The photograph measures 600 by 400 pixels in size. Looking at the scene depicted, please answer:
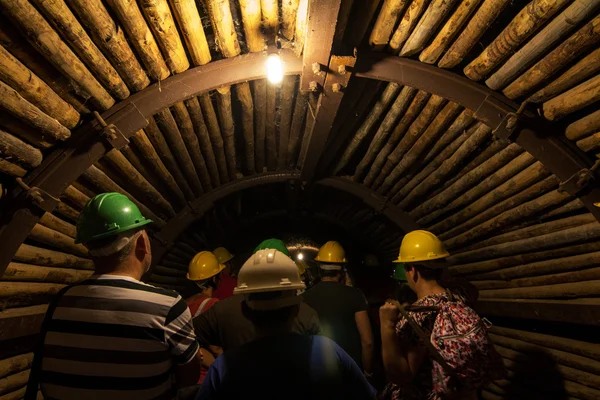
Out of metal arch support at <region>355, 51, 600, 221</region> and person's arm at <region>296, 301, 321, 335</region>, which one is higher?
metal arch support at <region>355, 51, 600, 221</region>

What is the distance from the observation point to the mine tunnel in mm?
2568

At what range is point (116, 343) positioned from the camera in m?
1.72

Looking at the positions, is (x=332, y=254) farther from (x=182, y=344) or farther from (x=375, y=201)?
(x=182, y=344)

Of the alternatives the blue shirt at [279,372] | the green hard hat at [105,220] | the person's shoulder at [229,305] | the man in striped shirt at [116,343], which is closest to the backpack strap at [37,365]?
the man in striped shirt at [116,343]

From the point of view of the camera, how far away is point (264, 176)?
20.5 feet

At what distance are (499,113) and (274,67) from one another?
7.62ft

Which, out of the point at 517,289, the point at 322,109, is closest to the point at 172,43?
the point at 322,109

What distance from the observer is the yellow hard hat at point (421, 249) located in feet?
10.9

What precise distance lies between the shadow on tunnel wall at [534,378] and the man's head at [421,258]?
2300mm

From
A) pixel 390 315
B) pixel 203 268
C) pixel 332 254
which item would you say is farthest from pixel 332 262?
pixel 203 268

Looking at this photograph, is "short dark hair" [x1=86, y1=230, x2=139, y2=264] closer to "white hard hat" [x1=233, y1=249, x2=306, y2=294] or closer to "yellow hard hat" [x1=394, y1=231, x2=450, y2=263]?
"white hard hat" [x1=233, y1=249, x2=306, y2=294]

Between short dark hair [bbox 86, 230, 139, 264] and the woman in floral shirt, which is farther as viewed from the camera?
the woman in floral shirt

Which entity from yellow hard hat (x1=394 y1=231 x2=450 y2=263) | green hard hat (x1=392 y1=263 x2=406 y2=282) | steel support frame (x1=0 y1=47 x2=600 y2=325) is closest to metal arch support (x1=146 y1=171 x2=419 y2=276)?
green hard hat (x1=392 y1=263 x2=406 y2=282)

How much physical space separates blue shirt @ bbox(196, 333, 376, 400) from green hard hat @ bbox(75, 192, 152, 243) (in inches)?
44.3
